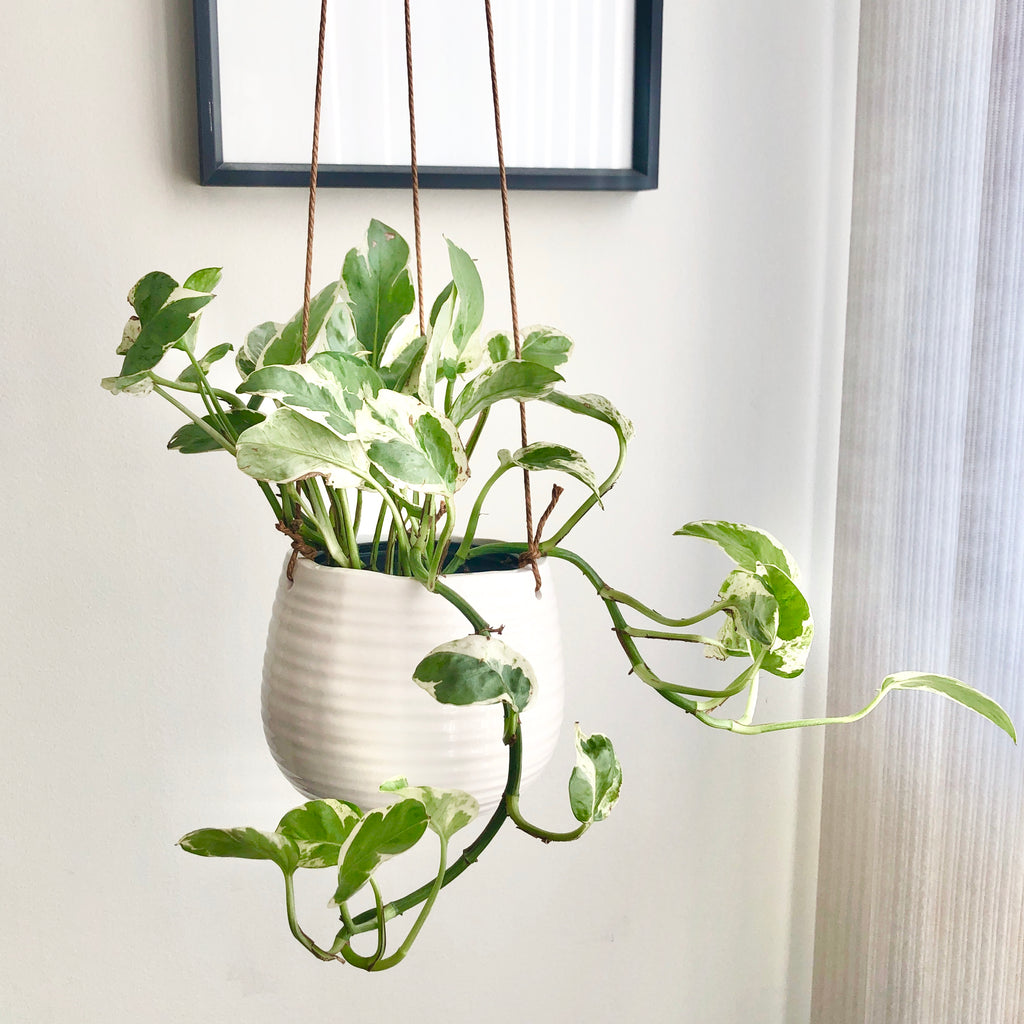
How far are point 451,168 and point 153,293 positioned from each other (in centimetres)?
42

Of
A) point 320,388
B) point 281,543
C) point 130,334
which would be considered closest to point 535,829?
point 320,388

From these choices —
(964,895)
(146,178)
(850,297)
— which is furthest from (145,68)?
(964,895)

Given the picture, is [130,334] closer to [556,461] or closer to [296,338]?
[296,338]

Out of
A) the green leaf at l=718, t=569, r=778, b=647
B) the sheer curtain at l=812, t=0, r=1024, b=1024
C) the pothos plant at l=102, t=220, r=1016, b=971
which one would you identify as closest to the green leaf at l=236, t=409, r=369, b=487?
the pothos plant at l=102, t=220, r=1016, b=971

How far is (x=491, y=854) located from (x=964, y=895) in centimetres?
44

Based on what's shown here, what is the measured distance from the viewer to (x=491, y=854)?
3.46 ft

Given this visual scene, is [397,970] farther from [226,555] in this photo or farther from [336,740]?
[336,740]

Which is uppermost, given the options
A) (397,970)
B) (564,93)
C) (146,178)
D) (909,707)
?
(564,93)

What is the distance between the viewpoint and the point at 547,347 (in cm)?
68

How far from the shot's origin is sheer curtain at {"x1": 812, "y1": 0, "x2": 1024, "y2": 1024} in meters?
0.91

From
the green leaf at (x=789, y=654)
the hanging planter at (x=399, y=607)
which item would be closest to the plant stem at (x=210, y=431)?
the hanging planter at (x=399, y=607)

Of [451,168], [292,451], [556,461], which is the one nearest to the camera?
[292,451]

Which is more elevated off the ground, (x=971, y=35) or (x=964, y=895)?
(x=971, y=35)

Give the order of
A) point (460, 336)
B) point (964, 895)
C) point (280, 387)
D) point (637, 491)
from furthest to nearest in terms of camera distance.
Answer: point (637, 491) → point (964, 895) → point (460, 336) → point (280, 387)
